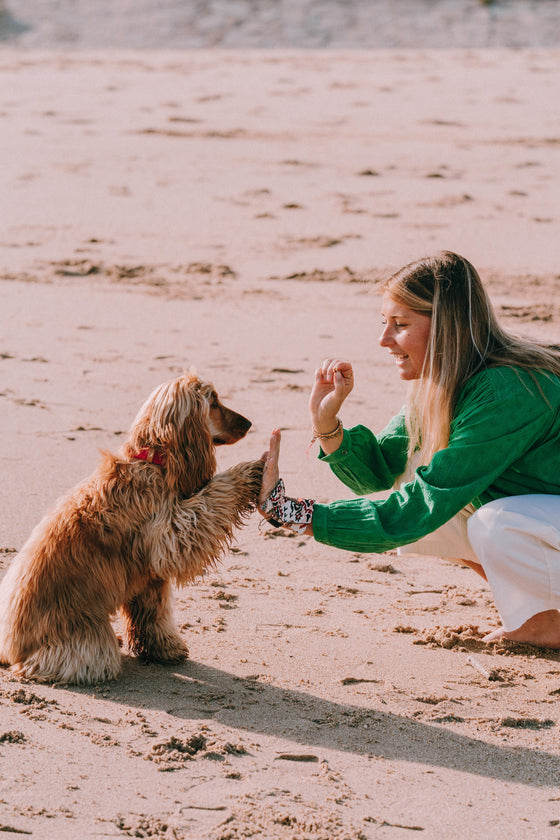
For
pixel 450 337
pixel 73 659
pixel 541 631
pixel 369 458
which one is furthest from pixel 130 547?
pixel 541 631

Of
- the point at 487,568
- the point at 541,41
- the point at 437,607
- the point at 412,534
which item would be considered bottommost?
the point at 437,607

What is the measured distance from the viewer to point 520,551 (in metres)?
4.21

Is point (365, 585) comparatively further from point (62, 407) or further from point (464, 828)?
point (62, 407)

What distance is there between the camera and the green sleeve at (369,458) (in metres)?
4.57

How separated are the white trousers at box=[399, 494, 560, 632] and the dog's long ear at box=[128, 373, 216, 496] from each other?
1.07 m

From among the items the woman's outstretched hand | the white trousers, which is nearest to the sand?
the white trousers

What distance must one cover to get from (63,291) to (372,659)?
5.17m

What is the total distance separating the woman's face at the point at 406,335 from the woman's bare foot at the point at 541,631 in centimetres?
120

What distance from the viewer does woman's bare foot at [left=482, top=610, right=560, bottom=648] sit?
15.2 feet

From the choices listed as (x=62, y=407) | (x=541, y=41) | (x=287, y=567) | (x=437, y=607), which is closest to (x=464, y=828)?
(x=437, y=607)

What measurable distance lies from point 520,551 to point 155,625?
4.65ft

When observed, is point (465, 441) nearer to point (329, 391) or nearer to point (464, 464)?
point (464, 464)

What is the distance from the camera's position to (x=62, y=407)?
682 centimetres

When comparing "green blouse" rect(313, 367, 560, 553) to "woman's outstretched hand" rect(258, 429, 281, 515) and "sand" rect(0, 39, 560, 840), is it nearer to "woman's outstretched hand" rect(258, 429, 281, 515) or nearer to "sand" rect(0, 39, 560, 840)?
"woman's outstretched hand" rect(258, 429, 281, 515)
